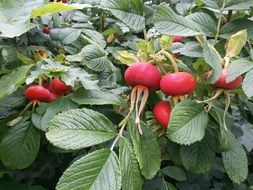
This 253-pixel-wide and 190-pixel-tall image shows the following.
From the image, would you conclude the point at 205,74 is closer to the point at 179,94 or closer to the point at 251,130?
the point at 179,94

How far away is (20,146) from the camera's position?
111 cm

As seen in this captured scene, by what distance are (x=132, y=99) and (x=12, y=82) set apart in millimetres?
286

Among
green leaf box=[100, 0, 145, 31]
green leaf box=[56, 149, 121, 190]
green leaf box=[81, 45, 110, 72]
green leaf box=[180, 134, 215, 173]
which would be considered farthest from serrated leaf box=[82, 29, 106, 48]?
green leaf box=[56, 149, 121, 190]

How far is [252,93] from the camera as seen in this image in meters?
0.91

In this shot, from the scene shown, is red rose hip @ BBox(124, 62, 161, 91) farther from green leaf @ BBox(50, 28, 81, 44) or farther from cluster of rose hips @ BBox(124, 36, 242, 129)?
green leaf @ BBox(50, 28, 81, 44)

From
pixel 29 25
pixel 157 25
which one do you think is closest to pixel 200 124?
pixel 157 25

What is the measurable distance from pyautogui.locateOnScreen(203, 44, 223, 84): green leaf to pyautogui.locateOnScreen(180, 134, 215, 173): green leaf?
18cm

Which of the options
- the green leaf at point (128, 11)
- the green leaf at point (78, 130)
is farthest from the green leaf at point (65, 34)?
the green leaf at point (78, 130)

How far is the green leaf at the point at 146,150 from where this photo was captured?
0.89 meters

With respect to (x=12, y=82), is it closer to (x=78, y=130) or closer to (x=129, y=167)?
(x=78, y=130)

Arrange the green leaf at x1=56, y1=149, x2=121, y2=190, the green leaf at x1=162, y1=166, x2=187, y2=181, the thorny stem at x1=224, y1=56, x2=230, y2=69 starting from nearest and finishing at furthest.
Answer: the green leaf at x1=56, y1=149, x2=121, y2=190
the thorny stem at x1=224, y1=56, x2=230, y2=69
the green leaf at x1=162, y1=166, x2=187, y2=181

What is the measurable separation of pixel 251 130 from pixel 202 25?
0.55m

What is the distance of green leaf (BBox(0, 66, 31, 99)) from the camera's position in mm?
1002

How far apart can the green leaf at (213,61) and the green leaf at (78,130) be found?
0.24m
